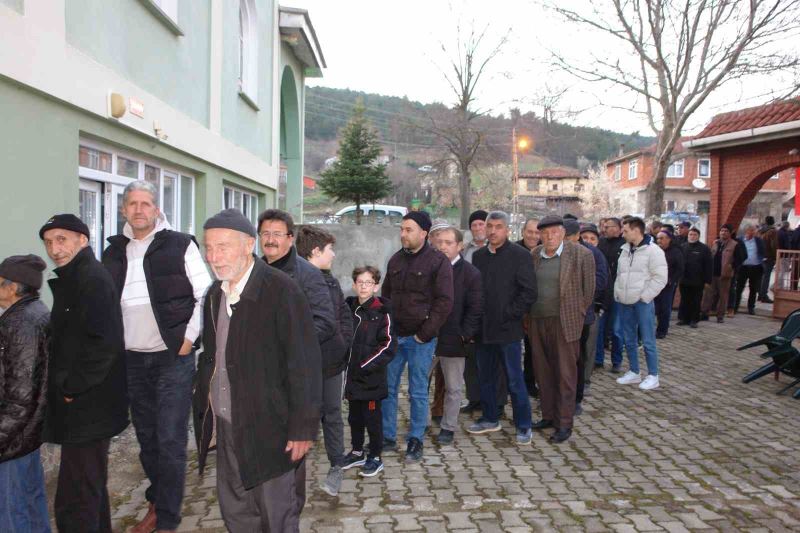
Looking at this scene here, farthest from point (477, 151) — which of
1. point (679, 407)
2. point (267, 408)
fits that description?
point (267, 408)

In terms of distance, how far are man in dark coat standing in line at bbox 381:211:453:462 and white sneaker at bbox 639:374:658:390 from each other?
3563mm

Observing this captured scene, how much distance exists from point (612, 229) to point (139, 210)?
6.87 m

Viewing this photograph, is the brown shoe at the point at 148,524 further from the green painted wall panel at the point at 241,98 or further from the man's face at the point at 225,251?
the green painted wall panel at the point at 241,98

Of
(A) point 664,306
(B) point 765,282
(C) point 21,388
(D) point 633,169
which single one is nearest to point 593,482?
(C) point 21,388

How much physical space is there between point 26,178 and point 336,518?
10.5 ft

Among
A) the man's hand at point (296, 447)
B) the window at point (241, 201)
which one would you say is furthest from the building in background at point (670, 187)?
the man's hand at point (296, 447)

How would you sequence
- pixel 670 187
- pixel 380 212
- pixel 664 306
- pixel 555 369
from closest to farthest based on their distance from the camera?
pixel 555 369, pixel 664 306, pixel 380 212, pixel 670 187

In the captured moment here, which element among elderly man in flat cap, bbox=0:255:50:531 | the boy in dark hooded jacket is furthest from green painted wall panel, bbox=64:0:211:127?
the boy in dark hooded jacket

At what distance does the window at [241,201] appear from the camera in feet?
36.5

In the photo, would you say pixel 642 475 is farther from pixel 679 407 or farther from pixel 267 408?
pixel 267 408

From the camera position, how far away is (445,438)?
5594 mm

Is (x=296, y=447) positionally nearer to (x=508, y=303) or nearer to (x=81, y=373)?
(x=81, y=373)

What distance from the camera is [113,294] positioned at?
3.40m

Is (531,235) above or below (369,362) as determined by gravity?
above
